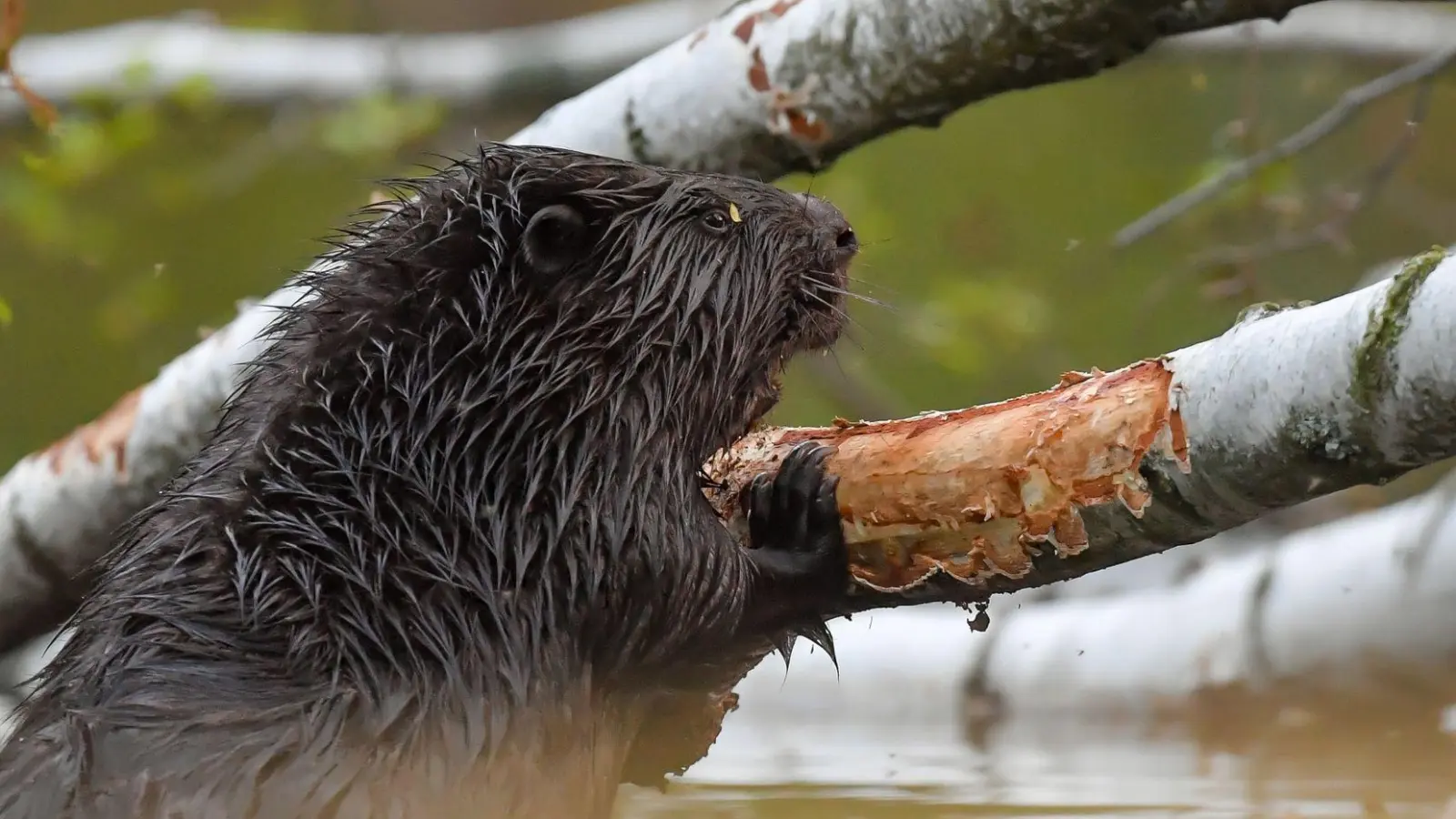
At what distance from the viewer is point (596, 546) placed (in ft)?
5.81

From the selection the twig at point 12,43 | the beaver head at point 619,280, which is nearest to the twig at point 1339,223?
the beaver head at point 619,280

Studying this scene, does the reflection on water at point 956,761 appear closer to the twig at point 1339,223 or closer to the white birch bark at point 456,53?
the twig at point 1339,223

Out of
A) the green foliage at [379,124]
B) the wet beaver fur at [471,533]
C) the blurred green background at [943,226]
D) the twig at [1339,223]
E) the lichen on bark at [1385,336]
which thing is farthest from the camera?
the blurred green background at [943,226]

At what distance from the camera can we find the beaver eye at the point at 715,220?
6.67 ft

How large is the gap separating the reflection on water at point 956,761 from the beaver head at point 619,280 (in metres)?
0.99

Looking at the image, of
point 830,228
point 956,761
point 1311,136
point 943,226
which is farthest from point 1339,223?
point 943,226

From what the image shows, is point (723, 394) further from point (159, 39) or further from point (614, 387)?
point (159, 39)

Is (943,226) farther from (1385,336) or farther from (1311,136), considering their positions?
(1385,336)

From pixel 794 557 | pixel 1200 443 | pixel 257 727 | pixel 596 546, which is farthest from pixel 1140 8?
pixel 257 727

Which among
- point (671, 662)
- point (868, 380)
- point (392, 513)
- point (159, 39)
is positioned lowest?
point (868, 380)

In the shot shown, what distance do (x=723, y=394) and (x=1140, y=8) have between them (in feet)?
2.27

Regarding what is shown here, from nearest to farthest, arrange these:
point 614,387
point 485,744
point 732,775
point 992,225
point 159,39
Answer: point 485,744 → point 614,387 → point 732,775 → point 159,39 → point 992,225

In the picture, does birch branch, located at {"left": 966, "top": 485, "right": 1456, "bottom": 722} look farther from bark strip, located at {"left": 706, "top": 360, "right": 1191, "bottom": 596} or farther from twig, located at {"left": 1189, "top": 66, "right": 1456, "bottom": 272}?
bark strip, located at {"left": 706, "top": 360, "right": 1191, "bottom": 596}

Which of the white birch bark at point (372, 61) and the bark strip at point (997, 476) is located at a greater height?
the white birch bark at point (372, 61)
